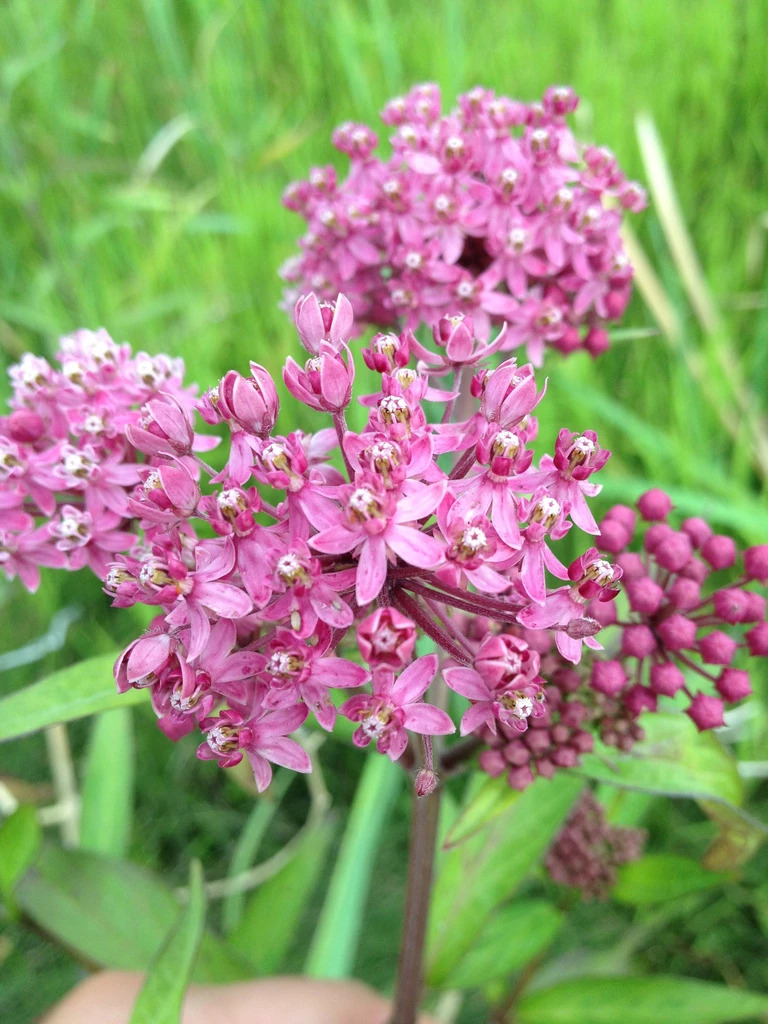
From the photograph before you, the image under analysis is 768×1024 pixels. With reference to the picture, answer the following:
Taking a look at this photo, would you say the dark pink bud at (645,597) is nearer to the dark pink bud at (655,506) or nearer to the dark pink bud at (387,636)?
the dark pink bud at (655,506)

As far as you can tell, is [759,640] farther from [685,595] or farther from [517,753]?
[517,753]

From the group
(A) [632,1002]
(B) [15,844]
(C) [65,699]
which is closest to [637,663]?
(C) [65,699]

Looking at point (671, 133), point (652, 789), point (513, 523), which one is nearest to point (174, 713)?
point (513, 523)

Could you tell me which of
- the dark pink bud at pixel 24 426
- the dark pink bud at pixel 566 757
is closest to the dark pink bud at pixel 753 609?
the dark pink bud at pixel 566 757

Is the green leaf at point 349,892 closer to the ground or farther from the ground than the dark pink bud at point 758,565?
closer to the ground

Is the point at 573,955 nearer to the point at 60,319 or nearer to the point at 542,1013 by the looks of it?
the point at 542,1013
